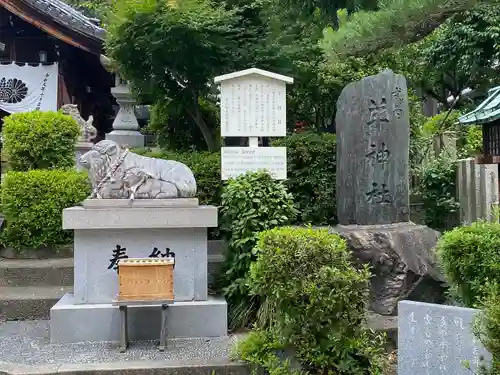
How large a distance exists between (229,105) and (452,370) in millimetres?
4447

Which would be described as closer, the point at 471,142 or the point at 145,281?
the point at 145,281

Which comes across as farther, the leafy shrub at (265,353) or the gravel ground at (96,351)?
the gravel ground at (96,351)

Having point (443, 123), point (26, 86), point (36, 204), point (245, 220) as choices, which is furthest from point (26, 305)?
point (443, 123)

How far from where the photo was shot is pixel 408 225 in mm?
6539

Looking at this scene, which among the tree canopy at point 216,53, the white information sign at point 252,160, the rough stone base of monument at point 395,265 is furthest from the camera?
the tree canopy at point 216,53

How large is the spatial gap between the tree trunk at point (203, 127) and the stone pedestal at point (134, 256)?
4474 millimetres

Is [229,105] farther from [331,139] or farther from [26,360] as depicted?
[26,360]

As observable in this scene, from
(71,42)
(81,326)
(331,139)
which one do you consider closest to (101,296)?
(81,326)

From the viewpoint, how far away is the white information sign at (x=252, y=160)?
6809 mm

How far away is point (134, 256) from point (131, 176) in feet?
2.95

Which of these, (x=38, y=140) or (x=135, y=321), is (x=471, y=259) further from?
(x=38, y=140)

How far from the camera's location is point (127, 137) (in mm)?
12766

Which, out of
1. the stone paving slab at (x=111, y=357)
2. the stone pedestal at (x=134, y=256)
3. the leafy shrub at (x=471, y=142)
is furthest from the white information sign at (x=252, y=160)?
the leafy shrub at (x=471, y=142)

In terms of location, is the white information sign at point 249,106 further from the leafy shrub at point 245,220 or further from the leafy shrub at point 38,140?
the leafy shrub at point 38,140
